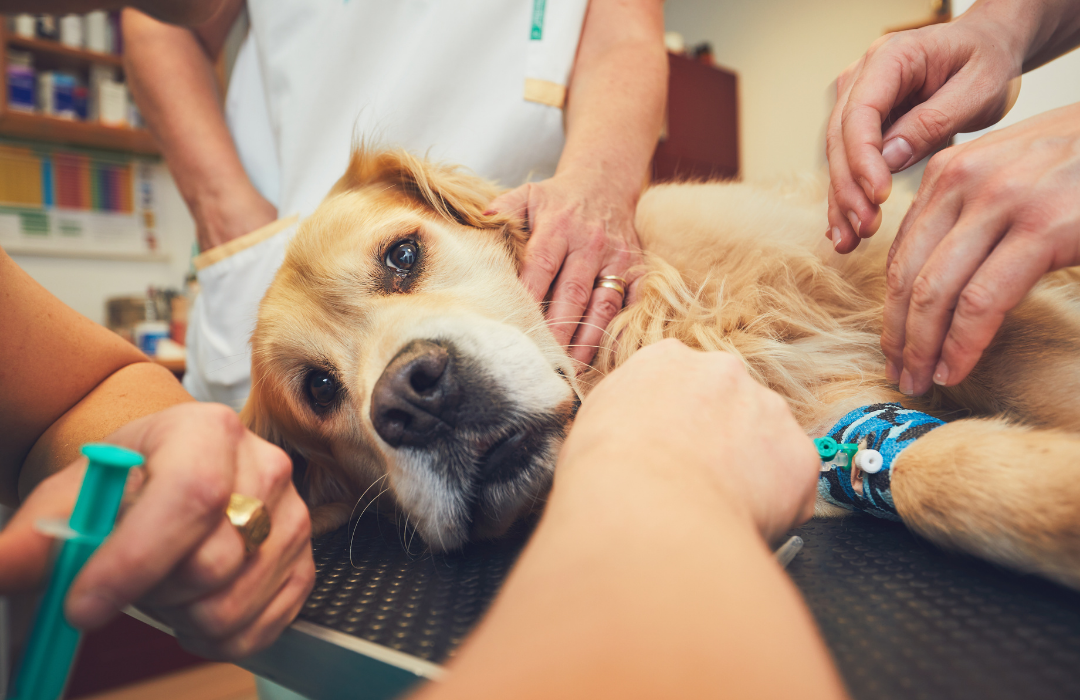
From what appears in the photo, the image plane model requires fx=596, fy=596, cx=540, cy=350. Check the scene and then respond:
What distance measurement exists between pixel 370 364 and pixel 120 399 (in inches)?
15.8

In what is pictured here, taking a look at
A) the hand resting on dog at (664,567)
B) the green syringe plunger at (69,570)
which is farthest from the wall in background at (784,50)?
the green syringe plunger at (69,570)

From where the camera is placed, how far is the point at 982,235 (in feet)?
2.09

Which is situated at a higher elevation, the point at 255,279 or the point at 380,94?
the point at 380,94

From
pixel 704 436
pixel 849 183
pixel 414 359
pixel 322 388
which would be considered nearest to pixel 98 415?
pixel 322 388

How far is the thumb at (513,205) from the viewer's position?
1165 mm

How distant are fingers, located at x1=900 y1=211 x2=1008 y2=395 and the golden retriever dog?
10 centimetres

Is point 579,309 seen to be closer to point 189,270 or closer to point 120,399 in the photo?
point 120,399

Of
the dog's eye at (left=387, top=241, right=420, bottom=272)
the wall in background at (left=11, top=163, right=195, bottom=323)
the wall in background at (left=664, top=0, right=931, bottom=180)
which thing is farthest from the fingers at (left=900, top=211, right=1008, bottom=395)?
the wall in background at (left=11, top=163, right=195, bottom=323)

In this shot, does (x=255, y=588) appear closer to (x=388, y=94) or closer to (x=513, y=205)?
(x=513, y=205)

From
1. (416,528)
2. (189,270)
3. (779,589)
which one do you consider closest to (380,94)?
(416,528)

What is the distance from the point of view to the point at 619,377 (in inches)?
21.9

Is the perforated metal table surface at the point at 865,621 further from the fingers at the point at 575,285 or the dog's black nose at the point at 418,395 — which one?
the fingers at the point at 575,285

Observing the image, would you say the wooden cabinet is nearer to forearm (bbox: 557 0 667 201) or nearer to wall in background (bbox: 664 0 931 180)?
wall in background (bbox: 664 0 931 180)

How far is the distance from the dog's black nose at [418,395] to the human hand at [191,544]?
0.84 ft
